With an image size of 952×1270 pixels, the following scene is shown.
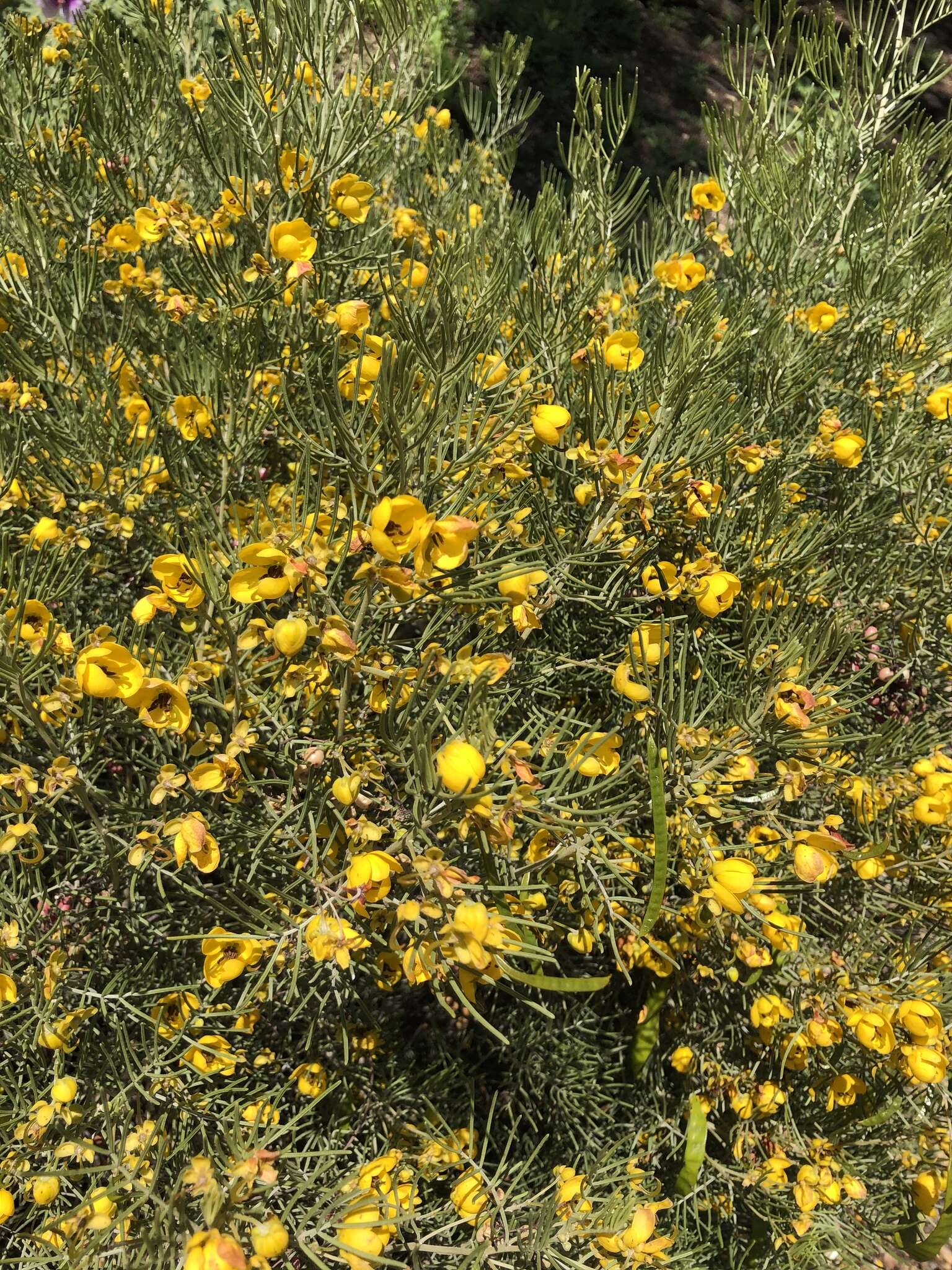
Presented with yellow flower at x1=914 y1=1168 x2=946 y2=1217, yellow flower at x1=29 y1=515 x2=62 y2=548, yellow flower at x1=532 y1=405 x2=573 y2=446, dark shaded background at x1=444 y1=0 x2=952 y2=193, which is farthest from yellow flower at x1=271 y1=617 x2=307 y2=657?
dark shaded background at x1=444 y1=0 x2=952 y2=193

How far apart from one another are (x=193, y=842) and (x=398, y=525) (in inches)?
21.6

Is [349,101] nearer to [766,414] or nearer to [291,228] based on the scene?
[291,228]

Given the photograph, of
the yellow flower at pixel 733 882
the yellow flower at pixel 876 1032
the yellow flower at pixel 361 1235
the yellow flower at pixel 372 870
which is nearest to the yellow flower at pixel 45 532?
the yellow flower at pixel 372 870

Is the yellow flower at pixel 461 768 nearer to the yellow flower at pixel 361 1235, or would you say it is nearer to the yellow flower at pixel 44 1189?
the yellow flower at pixel 361 1235

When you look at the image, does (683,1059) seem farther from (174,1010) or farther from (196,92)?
(196,92)

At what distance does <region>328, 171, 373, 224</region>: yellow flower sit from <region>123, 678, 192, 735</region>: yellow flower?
1041 mm

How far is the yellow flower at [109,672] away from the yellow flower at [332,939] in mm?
446

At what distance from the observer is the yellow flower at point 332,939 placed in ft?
3.77

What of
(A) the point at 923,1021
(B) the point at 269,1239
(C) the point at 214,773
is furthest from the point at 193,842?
(A) the point at 923,1021

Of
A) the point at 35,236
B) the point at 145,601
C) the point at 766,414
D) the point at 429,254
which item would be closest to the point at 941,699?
the point at 766,414

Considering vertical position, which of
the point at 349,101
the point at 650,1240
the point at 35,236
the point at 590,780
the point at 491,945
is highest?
the point at 349,101

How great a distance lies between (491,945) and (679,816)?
0.54m

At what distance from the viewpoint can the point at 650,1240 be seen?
5.10 ft

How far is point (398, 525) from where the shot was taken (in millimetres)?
1143
